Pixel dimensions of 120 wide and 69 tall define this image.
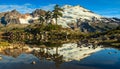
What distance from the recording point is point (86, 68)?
5728 cm

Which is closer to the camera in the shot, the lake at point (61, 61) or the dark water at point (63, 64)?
the dark water at point (63, 64)

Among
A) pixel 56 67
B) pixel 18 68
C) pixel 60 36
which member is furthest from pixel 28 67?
pixel 60 36

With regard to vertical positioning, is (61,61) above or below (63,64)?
above

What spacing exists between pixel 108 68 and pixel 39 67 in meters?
15.3

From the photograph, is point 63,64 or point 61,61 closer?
point 63,64

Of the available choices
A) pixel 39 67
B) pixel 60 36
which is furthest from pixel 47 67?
pixel 60 36

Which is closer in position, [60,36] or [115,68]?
[115,68]

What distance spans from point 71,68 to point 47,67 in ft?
18.4

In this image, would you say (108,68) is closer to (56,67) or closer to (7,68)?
(56,67)

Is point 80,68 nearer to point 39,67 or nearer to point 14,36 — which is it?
point 39,67

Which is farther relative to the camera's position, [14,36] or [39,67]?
[14,36]

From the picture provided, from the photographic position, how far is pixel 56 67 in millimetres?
58719

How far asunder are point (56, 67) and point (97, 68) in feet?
29.5

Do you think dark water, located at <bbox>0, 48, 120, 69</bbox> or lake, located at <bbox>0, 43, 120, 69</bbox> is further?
lake, located at <bbox>0, 43, 120, 69</bbox>
